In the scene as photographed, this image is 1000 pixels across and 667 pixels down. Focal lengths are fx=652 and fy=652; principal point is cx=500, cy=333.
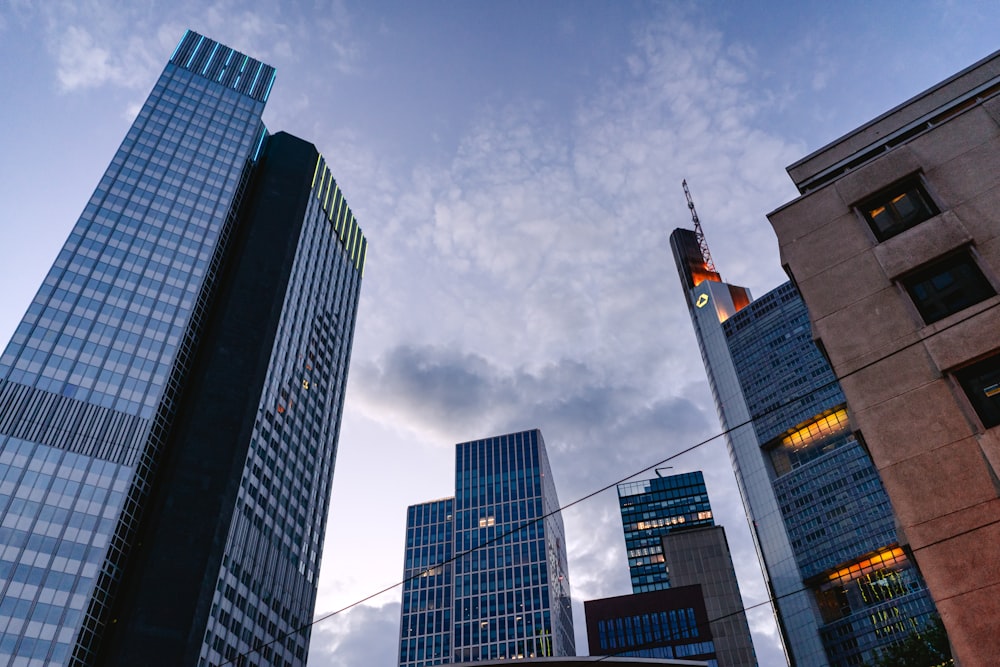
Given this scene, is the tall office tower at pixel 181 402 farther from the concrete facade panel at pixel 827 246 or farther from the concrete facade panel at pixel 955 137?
the concrete facade panel at pixel 955 137

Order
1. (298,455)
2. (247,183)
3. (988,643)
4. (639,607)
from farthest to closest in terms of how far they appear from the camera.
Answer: (639,607) < (247,183) < (298,455) < (988,643)

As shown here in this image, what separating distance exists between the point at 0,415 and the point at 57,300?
1877 centimetres

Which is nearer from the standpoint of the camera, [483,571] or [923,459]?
[923,459]

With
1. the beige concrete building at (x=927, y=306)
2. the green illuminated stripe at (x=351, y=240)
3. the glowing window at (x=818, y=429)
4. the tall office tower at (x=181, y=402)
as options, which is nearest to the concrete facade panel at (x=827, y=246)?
the beige concrete building at (x=927, y=306)

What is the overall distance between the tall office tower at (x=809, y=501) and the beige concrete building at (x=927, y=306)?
342 ft

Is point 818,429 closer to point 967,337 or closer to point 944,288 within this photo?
point 944,288

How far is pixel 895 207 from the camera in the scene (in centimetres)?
2178

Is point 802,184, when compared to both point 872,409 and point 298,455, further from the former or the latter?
point 298,455

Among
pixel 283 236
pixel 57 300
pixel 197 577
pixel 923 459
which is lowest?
pixel 923 459

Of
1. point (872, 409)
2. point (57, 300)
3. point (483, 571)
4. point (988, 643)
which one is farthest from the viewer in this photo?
point (483, 571)

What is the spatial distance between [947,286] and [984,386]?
137 inches

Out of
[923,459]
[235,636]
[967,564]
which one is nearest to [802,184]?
[923,459]

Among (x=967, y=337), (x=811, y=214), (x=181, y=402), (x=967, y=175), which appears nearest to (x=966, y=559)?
(x=967, y=337)

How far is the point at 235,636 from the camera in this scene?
88938mm
